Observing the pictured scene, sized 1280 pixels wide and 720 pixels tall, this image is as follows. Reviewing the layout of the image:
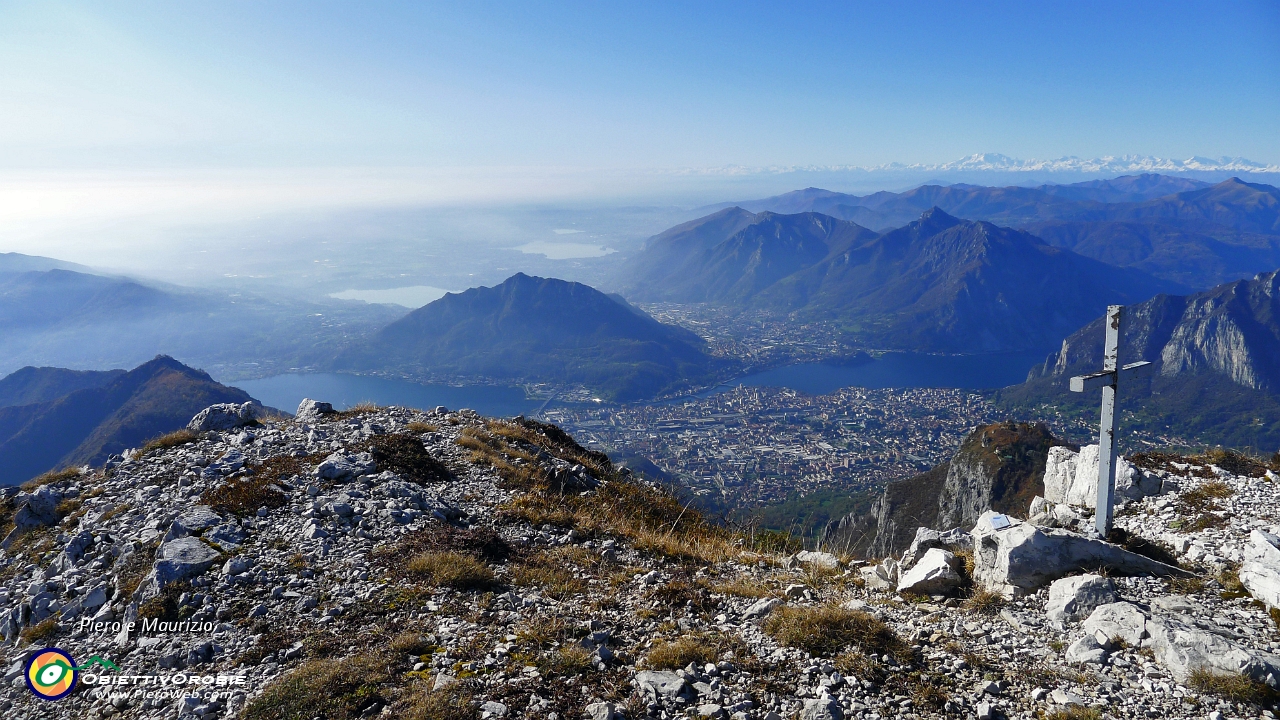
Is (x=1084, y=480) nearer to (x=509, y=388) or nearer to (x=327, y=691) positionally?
(x=327, y=691)

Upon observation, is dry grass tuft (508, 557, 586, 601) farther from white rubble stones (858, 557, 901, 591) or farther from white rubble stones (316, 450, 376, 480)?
white rubble stones (316, 450, 376, 480)

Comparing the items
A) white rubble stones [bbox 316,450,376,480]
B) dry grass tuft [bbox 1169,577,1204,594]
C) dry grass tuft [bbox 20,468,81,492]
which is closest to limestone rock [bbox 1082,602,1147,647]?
dry grass tuft [bbox 1169,577,1204,594]

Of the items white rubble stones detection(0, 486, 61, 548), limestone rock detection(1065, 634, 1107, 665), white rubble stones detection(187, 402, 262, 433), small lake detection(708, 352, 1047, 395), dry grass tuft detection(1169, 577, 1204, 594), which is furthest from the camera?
small lake detection(708, 352, 1047, 395)

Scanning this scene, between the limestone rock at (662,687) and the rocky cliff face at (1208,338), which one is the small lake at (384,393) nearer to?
the limestone rock at (662,687)

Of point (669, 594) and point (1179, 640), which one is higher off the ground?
point (1179, 640)

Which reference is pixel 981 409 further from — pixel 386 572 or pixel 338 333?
pixel 338 333

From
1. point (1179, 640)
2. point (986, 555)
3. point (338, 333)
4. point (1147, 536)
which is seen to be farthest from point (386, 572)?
point (338, 333)
